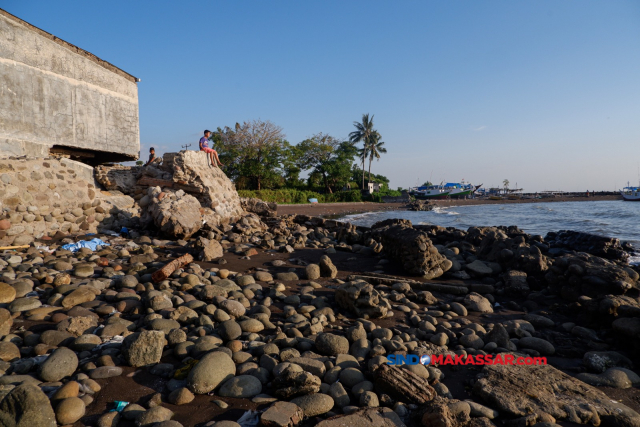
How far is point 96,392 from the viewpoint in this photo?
2.58 metres

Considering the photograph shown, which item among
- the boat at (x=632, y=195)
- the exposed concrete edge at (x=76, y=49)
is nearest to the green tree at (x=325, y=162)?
the exposed concrete edge at (x=76, y=49)

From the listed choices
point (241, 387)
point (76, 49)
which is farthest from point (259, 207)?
point (241, 387)

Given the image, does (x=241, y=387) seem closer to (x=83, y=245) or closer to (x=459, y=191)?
(x=83, y=245)

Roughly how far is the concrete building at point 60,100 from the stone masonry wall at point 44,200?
2025 millimetres

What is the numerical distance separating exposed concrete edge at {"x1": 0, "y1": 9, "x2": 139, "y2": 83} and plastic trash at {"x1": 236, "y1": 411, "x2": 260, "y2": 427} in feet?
40.7

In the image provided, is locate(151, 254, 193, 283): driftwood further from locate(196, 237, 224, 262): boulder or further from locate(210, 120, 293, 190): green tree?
locate(210, 120, 293, 190): green tree

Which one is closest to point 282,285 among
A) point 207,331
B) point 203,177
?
point 207,331

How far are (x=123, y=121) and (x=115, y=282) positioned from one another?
10.6m

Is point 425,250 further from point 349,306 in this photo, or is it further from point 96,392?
point 96,392

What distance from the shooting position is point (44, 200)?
792cm

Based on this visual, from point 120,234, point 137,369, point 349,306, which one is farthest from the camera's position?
point 120,234

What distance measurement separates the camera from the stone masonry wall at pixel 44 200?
7.26 meters

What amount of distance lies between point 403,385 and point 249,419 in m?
1.22

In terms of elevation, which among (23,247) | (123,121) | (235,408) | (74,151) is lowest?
(235,408)
